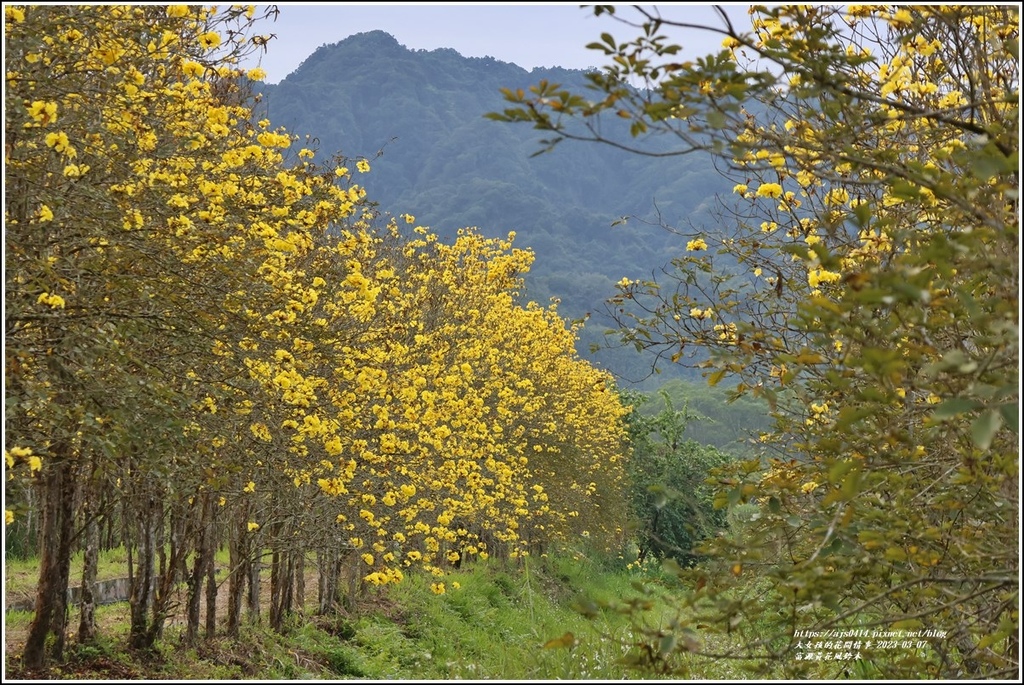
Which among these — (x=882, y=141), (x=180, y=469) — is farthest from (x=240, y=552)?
(x=882, y=141)

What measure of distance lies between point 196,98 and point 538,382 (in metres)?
13.5

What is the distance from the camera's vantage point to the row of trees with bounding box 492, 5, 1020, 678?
2.95 m

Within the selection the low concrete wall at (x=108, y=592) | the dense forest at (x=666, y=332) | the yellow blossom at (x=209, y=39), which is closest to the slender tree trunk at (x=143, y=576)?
the dense forest at (x=666, y=332)

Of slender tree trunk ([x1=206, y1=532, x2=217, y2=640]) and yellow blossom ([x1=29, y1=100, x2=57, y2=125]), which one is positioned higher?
yellow blossom ([x1=29, y1=100, x2=57, y2=125])

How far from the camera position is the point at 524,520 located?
21.4m

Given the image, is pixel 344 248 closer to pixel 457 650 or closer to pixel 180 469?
pixel 180 469

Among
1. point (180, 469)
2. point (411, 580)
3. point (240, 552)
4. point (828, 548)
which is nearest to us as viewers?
point (828, 548)

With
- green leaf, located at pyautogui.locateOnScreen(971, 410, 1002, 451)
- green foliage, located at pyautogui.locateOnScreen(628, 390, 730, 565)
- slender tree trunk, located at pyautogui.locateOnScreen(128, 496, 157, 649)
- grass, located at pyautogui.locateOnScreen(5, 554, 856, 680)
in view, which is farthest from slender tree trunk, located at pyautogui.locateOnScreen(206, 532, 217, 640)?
green foliage, located at pyautogui.locateOnScreen(628, 390, 730, 565)

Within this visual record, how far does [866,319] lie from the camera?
288cm

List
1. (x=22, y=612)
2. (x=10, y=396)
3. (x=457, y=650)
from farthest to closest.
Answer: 1. (x=457, y=650)
2. (x=22, y=612)
3. (x=10, y=396)

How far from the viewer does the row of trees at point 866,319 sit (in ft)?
9.67

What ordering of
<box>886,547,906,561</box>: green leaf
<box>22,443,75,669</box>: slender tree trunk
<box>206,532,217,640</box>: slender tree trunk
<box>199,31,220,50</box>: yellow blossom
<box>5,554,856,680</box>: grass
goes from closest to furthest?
<box>886,547,906,561</box>: green leaf < <box>199,31,220,50</box>: yellow blossom < <box>5,554,856,680</box>: grass < <box>22,443,75,669</box>: slender tree trunk < <box>206,532,217,640</box>: slender tree trunk

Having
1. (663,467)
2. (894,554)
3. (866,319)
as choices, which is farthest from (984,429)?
(663,467)

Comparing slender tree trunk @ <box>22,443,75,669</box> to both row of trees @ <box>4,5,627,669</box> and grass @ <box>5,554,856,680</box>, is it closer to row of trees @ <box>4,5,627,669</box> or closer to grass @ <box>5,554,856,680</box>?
row of trees @ <box>4,5,627,669</box>
